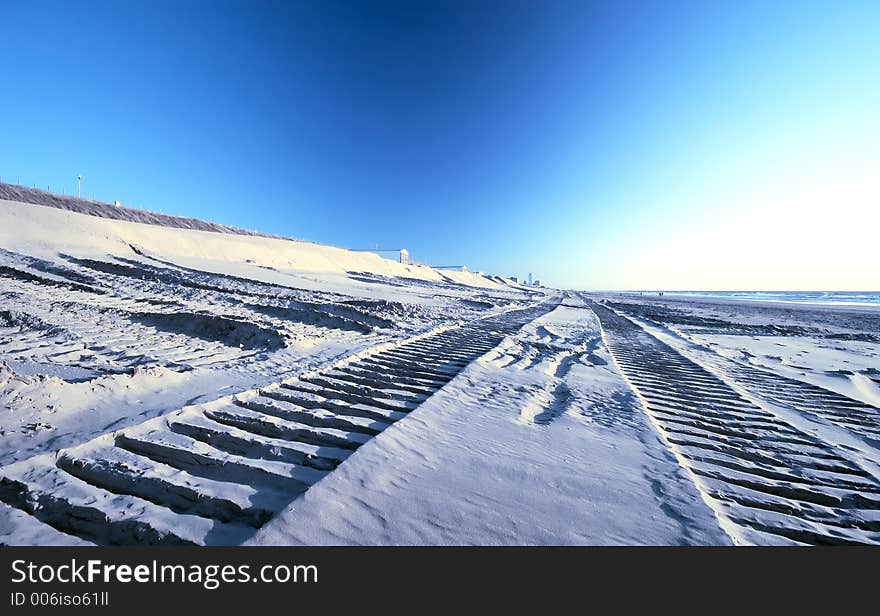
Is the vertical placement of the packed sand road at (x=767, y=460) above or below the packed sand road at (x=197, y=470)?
below

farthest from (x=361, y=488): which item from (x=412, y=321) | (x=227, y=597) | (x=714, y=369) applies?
(x=412, y=321)

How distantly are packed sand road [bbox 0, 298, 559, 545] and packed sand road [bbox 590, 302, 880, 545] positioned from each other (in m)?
2.62

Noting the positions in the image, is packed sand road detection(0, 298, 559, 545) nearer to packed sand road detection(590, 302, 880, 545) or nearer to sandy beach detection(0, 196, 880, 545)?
sandy beach detection(0, 196, 880, 545)

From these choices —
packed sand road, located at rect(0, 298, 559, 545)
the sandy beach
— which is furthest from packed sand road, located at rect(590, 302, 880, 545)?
packed sand road, located at rect(0, 298, 559, 545)

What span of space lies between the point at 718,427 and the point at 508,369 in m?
2.72

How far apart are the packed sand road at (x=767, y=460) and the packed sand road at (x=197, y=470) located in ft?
8.59

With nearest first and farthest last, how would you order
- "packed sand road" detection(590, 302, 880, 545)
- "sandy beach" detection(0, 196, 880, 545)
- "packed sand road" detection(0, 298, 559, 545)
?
"packed sand road" detection(0, 298, 559, 545), "sandy beach" detection(0, 196, 880, 545), "packed sand road" detection(590, 302, 880, 545)

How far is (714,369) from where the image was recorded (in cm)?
612

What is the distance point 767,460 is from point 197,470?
174 inches

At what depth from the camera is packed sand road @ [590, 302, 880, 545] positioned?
2.03 meters

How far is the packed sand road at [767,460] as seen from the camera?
203 centimetres

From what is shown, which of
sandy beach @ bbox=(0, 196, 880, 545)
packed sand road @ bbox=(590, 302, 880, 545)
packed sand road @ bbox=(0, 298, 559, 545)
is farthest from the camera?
packed sand road @ bbox=(590, 302, 880, 545)

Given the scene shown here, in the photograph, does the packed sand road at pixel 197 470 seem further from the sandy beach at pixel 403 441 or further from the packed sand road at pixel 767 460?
the packed sand road at pixel 767 460

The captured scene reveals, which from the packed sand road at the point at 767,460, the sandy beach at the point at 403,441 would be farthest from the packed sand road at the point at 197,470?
the packed sand road at the point at 767,460
